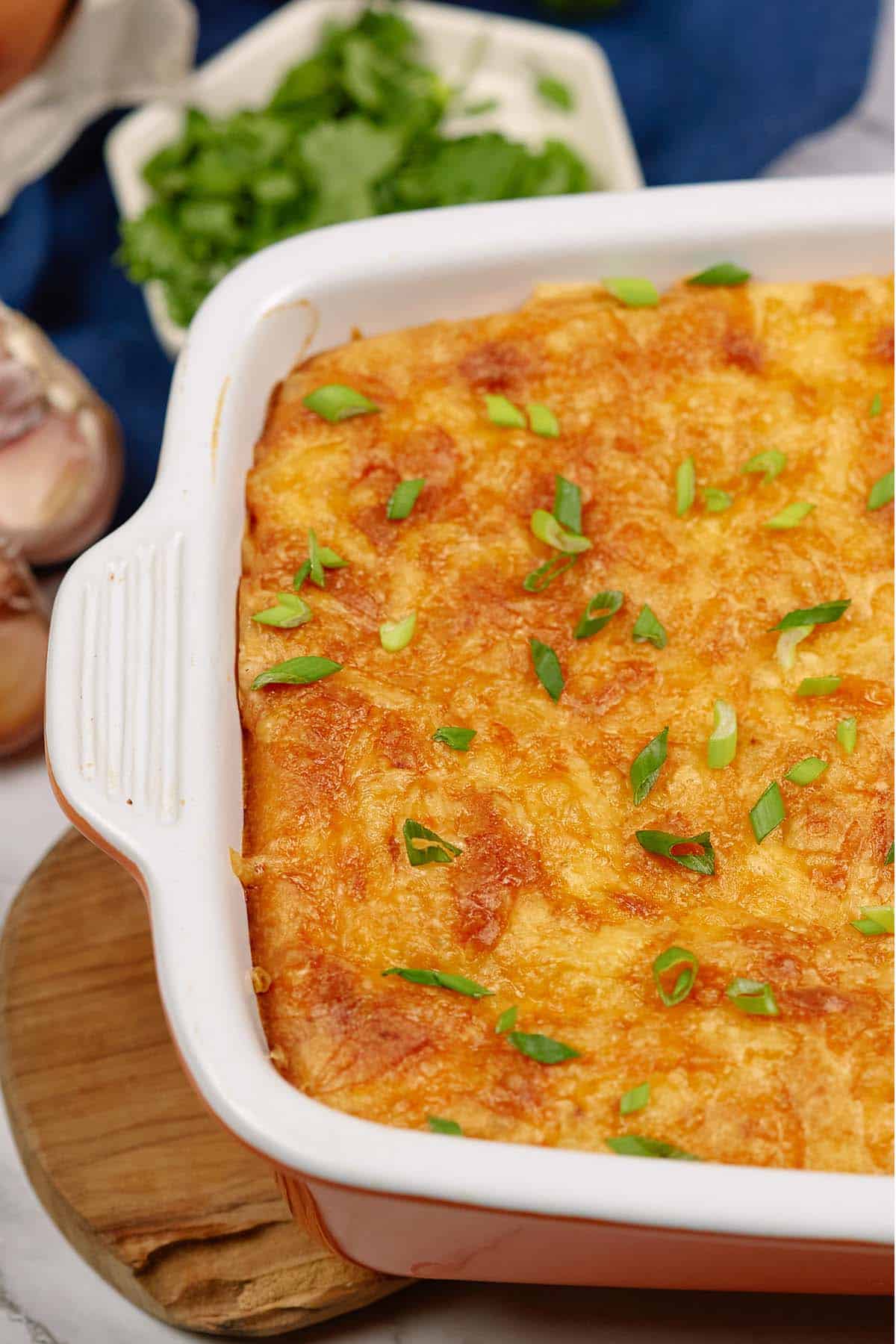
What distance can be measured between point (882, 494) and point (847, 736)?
0.38 m

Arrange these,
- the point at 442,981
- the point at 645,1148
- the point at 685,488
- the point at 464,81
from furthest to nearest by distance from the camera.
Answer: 1. the point at 464,81
2. the point at 685,488
3. the point at 442,981
4. the point at 645,1148

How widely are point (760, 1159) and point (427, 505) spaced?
96cm

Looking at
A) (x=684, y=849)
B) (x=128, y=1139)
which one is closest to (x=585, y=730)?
(x=684, y=849)

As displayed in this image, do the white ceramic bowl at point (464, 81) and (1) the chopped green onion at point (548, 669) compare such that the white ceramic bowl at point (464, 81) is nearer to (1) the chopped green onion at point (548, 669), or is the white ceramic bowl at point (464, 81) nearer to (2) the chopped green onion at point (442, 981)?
(1) the chopped green onion at point (548, 669)

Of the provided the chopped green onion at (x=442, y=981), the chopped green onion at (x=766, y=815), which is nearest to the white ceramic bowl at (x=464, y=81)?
the chopped green onion at (x=766, y=815)

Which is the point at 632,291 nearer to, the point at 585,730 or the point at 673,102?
the point at 585,730

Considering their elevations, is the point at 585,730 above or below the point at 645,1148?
above

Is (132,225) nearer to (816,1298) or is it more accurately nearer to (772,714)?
(772,714)

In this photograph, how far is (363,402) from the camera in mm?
2049

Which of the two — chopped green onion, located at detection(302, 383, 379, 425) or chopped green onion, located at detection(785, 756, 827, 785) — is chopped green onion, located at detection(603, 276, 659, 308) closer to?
chopped green onion, located at detection(302, 383, 379, 425)

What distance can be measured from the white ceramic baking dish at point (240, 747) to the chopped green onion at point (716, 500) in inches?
14.4

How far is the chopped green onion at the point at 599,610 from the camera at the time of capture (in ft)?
6.32

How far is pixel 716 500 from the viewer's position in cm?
201

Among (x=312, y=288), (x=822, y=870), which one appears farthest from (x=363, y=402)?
(x=822, y=870)
